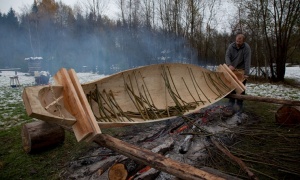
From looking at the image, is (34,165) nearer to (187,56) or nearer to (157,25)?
(187,56)

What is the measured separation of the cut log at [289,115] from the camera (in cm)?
362

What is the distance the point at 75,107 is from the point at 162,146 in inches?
46.7

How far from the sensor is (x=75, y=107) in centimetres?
199

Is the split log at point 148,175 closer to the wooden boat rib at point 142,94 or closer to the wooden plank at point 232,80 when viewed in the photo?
the wooden boat rib at point 142,94

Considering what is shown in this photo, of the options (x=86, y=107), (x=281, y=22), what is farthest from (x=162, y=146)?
(x=281, y=22)

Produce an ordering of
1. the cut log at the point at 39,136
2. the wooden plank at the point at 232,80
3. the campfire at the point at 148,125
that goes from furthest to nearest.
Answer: the wooden plank at the point at 232,80, the cut log at the point at 39,136, the campfire at the point at 148,125

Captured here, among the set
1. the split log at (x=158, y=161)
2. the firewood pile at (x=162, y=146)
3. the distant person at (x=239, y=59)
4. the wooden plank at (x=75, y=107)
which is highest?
the distant person at (x=239, y=59)

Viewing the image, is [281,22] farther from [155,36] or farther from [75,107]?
[75,107]

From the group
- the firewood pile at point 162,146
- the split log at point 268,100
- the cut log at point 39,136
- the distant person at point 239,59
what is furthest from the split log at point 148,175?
the distant person at point 239,59

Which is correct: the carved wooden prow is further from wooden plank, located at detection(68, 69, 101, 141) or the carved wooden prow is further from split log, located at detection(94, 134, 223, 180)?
split log, located at detection(94, 134, 223, 180)

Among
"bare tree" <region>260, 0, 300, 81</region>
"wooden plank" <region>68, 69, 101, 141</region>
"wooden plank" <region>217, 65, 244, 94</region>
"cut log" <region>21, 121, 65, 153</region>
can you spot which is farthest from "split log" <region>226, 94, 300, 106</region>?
"bare tree" <region>260, 0, 300, 81</region>

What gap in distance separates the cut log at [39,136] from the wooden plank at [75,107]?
84cm

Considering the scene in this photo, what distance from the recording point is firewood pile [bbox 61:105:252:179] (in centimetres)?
204

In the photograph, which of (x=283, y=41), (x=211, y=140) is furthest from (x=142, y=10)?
(x=211, y=140)
